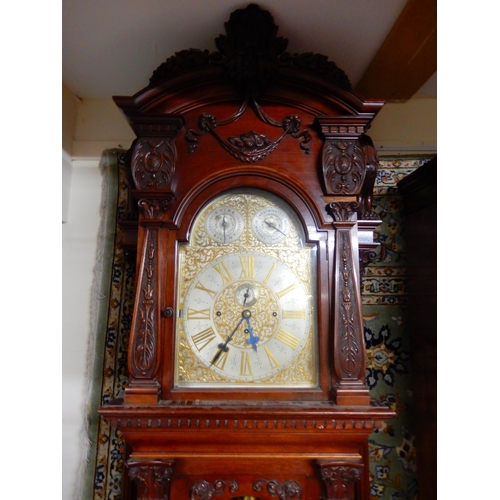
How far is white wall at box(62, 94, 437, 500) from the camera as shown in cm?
127

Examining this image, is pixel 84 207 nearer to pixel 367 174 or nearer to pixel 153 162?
pixel 153 162

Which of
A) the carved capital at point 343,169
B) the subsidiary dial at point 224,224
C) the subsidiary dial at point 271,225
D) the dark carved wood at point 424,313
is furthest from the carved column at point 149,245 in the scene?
the dark carved wood at point 424,313

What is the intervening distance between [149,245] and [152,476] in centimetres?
50

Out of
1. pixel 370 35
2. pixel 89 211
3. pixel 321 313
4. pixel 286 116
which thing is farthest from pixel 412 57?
pixel 89 211

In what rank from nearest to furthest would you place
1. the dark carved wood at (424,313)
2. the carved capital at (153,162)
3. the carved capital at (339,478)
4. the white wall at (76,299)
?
the carved capital at (339,478) → the carved capital at (153,162) → the dark carved wood at (424,313) → the white wall at (76,299)

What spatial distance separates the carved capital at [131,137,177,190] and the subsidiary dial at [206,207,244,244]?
0.13m

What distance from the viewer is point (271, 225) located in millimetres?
1035

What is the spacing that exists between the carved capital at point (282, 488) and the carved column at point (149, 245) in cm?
30

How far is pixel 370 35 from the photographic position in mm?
1137

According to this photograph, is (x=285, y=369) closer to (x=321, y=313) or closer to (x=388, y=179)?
(x=321, y=313)

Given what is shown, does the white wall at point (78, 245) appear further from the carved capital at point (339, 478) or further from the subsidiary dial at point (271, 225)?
the carved capital at point (339, 478)

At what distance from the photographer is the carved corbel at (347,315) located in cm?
94

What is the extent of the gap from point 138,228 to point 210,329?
0.30 m

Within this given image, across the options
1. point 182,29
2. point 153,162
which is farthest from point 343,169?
point 182,29
